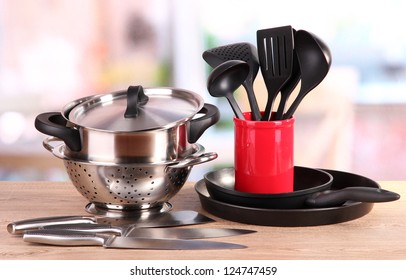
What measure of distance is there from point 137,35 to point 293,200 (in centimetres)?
238

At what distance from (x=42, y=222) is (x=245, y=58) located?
19.3 inches

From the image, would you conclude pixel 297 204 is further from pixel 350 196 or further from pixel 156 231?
pixel 156 231

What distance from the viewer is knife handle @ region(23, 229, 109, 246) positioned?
4.31 feet

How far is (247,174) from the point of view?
147 centimetres

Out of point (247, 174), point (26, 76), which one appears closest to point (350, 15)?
point (26, 76)

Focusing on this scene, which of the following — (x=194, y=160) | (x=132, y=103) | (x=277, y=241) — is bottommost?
(x=277, y=241)

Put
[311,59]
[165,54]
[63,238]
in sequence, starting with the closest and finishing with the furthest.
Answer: [63,238] < [311,59] < [165,54]

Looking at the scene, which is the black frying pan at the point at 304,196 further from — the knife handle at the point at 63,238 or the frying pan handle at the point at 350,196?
the knife handle at the point at 63,238

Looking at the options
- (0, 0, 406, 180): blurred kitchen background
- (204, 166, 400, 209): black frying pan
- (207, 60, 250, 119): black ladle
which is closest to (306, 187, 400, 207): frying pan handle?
(204, 166, 400, 209): black frying pan

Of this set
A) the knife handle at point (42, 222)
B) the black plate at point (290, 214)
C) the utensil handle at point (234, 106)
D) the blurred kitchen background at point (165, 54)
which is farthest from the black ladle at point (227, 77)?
the blurred kitchen background at point (165, 54)

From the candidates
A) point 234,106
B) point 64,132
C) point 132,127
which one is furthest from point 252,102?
point 64,132

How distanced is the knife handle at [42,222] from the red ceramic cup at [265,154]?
0.31m

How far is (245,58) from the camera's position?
4.87ft

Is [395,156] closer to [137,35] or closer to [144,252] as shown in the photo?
[137,35]
